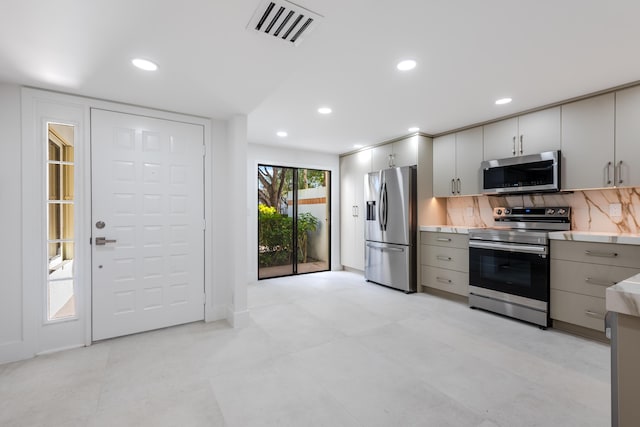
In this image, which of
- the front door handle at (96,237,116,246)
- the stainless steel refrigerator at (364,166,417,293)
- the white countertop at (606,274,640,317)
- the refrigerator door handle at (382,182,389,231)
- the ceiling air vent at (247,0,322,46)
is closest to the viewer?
the white countertop at (606,274,640,317)

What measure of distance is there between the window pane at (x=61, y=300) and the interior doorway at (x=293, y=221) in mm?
2767

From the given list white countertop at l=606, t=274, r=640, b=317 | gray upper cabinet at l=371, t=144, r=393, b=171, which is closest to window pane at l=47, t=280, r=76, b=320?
white countertop at l=606, t=274, r=640, b=317

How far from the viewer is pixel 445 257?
3.90 meters

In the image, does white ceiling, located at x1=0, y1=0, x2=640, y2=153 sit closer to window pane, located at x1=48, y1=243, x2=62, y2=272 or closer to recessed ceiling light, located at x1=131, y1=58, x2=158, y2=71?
recessed ceiling light, located at x1=131, y1=58, x2=158, y2=71

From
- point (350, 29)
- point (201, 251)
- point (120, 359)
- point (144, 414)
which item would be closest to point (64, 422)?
point (144, 414)

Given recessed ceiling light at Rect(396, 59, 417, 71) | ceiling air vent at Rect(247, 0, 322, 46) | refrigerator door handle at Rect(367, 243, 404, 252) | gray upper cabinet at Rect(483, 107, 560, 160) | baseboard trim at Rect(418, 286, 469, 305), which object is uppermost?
recessed ceiling light at Rect(396, 59, 417, 71)

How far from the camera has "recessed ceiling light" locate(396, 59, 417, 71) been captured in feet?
7.21

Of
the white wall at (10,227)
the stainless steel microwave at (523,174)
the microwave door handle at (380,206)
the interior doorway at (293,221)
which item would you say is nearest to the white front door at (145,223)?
the white wall at (10,227)

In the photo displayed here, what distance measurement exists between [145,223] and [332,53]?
7.69 ft

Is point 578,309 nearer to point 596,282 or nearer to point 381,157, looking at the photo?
point 596,282

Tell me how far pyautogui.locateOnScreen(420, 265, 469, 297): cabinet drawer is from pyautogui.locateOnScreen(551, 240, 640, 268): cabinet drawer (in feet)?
3.44

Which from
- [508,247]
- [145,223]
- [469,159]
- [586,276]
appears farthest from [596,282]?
[145,223]

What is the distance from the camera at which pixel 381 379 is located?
6.71ft

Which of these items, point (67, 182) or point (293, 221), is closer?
point (67, 182)
